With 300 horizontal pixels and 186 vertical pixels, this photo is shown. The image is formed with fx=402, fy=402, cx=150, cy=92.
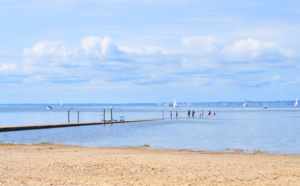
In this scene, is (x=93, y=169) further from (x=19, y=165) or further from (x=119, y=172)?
(x=19, y=165)

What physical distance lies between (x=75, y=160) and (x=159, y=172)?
5.96m

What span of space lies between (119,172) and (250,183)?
19.4ft

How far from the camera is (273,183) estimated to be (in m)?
15.5

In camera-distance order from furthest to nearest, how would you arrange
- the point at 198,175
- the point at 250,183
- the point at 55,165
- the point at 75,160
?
the point at 75,160 → the point at 55,165 → the point at 198,175 → the point at 250,183

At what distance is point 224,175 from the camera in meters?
17.4

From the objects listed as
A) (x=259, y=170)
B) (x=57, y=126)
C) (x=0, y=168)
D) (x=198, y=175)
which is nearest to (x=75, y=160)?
(x=0, y=168)

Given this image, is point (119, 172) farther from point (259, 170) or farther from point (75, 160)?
point (259, 170)

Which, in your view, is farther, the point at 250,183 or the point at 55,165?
the point at 55,165

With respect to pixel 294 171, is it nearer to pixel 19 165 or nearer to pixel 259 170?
pixel 259 170

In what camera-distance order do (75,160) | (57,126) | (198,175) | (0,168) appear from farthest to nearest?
(57,126) → (75,160) → (0,168) → (198,175)

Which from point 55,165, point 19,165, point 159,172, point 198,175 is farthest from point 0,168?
point 198,175

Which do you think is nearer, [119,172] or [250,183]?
[250,183]

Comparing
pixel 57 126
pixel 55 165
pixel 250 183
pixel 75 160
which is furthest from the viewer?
pixel 57 126

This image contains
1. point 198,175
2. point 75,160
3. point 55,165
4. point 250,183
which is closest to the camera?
point 250,183
